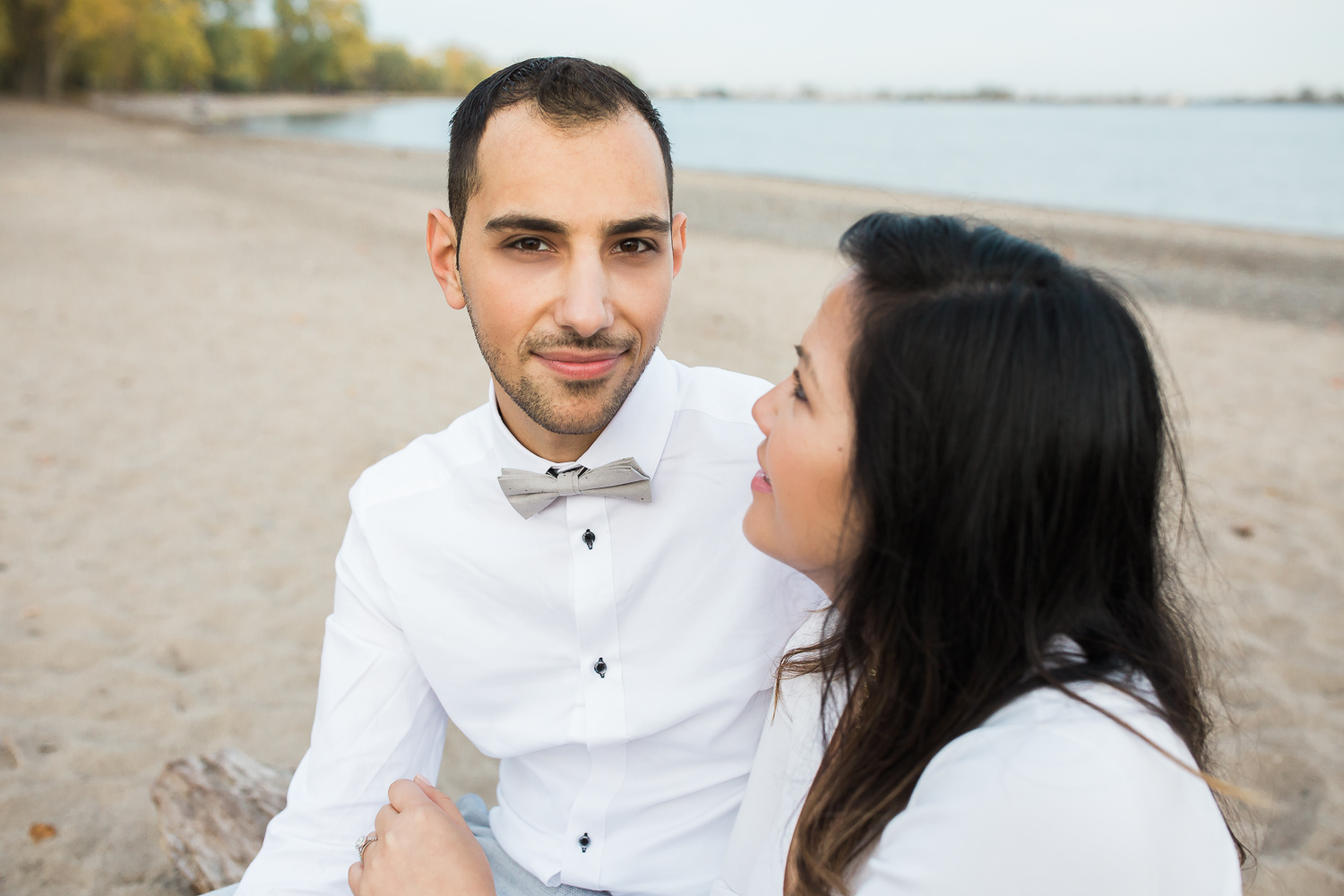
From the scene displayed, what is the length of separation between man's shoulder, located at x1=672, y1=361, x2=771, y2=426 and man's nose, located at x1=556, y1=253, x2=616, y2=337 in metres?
0.34

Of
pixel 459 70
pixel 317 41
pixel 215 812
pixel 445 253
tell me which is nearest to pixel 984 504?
pixel 445 253

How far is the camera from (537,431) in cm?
185

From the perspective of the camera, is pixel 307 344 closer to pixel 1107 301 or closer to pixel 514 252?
pixel 514 252

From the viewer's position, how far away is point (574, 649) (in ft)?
5.84

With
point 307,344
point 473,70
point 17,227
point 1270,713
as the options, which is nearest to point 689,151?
point 17,227

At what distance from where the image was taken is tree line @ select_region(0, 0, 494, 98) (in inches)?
1803

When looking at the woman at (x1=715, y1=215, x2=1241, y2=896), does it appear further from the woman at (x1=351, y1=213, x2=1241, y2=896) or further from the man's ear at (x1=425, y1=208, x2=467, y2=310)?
the man's ear at (x1=425, y1=208, x2=467, y2=310)

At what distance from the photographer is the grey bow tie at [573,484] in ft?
5.54

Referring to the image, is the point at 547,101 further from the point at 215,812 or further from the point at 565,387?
the point at 215,812

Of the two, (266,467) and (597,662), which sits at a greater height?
Answer: (597,662)

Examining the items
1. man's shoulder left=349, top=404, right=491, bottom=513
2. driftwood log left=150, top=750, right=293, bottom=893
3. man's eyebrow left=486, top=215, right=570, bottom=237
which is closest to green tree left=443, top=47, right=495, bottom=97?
driftwood log left=150, top=750, right=293, bottom=893

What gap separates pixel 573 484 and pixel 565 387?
0.20 meters

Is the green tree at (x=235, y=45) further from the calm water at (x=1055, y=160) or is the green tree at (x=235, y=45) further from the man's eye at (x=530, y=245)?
the man's eye at (x=530, y=245)

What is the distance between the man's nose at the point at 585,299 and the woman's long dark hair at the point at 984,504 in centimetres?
53
